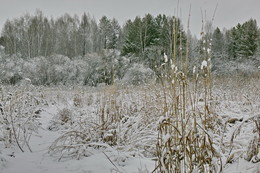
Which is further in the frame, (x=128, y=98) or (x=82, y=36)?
(x=82, y=36)

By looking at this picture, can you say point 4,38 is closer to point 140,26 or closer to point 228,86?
point 140,26

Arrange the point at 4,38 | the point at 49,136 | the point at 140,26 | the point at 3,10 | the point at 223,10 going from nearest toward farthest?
1. the point at 223,10
2. the point at 49,136
3. the point at 3,10
4. the point at 140,26
5. the point at 4,38

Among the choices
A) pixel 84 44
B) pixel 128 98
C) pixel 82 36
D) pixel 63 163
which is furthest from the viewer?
pixel 82 36

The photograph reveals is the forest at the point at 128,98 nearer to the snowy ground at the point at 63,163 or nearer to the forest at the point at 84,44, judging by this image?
the snowy ground at the point at 63,163

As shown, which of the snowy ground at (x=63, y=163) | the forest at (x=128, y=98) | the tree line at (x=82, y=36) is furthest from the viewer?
the tree line at (x=82, y=36)

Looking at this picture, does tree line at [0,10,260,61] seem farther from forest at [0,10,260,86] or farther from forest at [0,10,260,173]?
forest at [0,10,260,173]

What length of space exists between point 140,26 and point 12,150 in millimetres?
18497

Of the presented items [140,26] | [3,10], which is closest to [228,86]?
[3,10]

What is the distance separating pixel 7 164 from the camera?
5.65ft

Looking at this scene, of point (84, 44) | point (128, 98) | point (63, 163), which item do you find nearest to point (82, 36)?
point (84, 44)

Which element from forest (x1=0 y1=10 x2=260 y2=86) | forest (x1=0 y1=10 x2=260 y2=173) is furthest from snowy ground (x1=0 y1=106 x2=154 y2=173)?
forest (x1=0 y1=10 x2=260 y2=86)

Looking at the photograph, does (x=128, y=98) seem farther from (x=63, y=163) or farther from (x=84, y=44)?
(x=84, y=44)

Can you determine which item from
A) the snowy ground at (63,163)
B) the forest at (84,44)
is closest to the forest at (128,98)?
the snowy ground at (63,163)

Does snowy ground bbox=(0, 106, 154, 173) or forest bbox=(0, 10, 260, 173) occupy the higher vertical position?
forest bbox=(0, 10, 260, 173)
